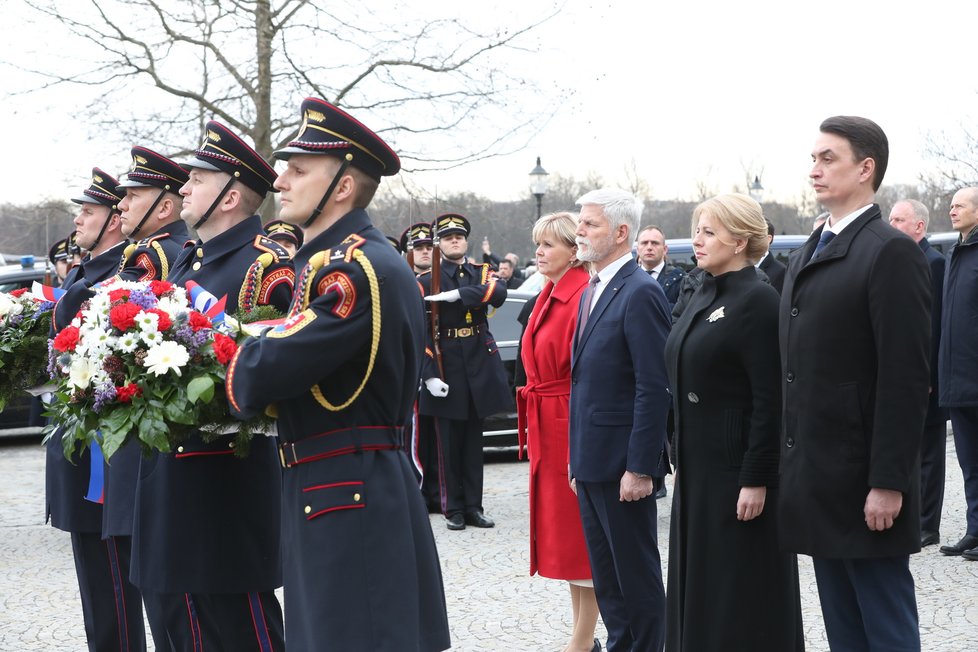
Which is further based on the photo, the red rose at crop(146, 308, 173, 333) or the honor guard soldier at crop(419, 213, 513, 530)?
the honor guard soldier at crop(419, 213, 513, 530)

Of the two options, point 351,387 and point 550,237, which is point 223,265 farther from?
point 550,237

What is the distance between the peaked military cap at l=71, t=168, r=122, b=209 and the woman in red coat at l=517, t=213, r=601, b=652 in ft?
7.01

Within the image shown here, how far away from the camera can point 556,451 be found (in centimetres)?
541

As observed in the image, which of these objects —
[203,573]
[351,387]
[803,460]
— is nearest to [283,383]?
[351,387]

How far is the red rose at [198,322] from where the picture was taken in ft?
11.5

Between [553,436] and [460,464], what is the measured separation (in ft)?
10.7

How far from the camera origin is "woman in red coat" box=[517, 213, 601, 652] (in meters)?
5.25

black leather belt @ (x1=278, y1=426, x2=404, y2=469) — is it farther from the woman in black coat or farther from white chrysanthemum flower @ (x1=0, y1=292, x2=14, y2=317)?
white chrysanthemum flower @ (x1=0, y1=292, x2=14, y2=317)

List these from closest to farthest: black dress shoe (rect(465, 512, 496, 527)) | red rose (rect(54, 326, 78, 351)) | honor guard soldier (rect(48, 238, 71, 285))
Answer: red rose (rect(54, 326, 78, 351)), black dress shoe (rect(465, 512, 496, 527)), honor guard soldier (rect(48, 238, 71, 285))

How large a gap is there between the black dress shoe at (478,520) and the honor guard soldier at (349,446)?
15.8 ft

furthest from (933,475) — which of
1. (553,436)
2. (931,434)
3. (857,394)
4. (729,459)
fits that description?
(857,394)

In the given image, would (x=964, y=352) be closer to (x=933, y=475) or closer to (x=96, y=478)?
(x=933, y=475)

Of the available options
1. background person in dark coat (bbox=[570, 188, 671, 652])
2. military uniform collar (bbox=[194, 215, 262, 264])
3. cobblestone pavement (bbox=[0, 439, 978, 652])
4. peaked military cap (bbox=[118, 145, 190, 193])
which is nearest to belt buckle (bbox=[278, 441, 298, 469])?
military uniform collar (bbox=[194, 215, 262, 264])

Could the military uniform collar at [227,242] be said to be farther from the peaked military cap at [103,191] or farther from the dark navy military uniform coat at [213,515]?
the peaked military cap at [103,191]
